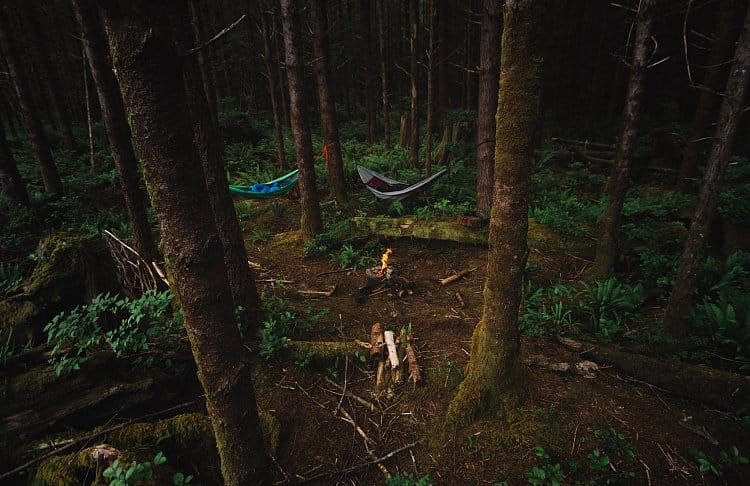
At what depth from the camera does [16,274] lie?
4.92 metres

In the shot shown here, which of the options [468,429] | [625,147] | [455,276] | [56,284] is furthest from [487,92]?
[56,284]

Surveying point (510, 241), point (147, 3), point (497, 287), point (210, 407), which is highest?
point (147, 3)

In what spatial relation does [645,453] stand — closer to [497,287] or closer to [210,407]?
[497,287]

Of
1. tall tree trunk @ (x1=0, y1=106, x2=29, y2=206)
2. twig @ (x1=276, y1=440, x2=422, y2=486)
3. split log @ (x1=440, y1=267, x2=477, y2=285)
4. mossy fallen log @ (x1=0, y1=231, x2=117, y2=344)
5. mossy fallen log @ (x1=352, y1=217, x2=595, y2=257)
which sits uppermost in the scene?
tall tree trunk @ (x1=0, y1=106, x2=29, y2=206)

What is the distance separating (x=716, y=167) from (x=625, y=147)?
1.23 meters

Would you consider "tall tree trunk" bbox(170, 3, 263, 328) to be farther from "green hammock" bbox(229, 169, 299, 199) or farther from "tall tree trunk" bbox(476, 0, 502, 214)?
"green hammock" bbox(229, 169, 299, 199)

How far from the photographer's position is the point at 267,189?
855 centimetres

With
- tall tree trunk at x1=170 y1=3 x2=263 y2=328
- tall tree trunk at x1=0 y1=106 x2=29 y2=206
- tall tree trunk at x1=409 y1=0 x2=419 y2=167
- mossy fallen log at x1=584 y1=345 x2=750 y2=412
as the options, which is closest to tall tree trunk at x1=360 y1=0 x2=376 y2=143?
tall tree trunk at x1=409 y1=0 x2=419 y2=167

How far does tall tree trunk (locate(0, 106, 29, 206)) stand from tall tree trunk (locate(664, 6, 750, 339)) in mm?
10787

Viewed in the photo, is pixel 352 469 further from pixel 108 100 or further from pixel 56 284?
pixel 108 100

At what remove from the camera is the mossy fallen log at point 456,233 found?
5859 millimetres

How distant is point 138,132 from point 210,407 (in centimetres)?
146

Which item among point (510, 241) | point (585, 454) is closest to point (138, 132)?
point (510, 241)

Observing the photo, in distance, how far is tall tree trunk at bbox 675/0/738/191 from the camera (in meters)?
6.81
